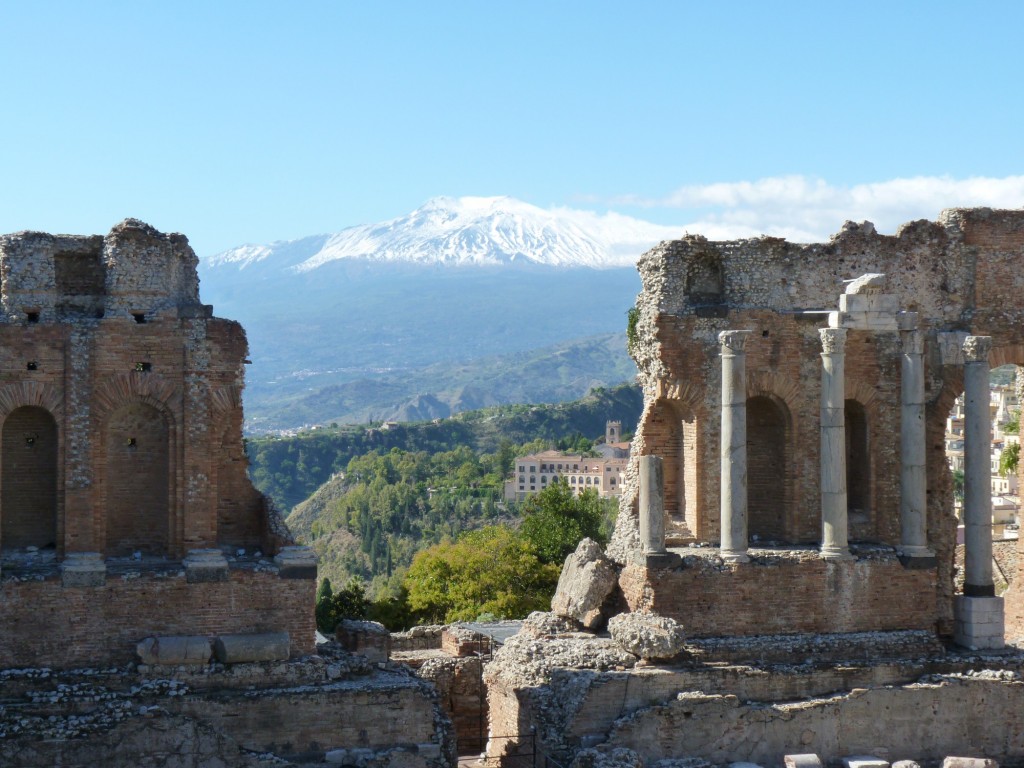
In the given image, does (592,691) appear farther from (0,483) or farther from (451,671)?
(0,483)

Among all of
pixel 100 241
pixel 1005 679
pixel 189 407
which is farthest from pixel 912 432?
pixel 100 241

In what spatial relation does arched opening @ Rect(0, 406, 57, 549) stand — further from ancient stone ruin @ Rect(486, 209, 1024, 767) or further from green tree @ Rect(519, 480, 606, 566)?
green tree @ Rect(519, 480, 606, 566)

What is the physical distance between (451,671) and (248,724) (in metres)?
6.26

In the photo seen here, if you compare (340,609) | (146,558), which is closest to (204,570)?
(146,558)

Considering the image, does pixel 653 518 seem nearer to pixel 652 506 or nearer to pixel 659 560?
pixel 652 506

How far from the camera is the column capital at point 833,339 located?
27.4 m

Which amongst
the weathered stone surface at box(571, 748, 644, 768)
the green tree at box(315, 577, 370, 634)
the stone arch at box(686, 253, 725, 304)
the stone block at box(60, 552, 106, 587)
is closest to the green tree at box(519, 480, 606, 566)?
the green tree at box(315, 577, 370, 634)

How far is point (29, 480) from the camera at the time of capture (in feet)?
81.4

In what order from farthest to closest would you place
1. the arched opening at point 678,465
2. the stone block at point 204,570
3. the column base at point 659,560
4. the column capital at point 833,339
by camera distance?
1. the arched opening at point 678,465
2. the column capital at point 833,339
3. the column base at point 659,560
4. the stone block at point 204,570

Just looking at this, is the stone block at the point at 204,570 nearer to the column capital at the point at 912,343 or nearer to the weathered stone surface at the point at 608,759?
the weathered stone surface at the point at 608,759

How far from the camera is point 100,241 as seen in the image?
24984 millimetres

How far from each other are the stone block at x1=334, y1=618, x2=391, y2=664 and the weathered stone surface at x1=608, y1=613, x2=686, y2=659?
387 centimetres

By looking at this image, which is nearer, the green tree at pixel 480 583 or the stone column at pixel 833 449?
the stone column at pixel 833 449

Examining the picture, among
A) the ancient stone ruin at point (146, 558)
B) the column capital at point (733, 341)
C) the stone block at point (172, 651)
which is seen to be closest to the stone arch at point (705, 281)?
the column capital at point (733, 341)
